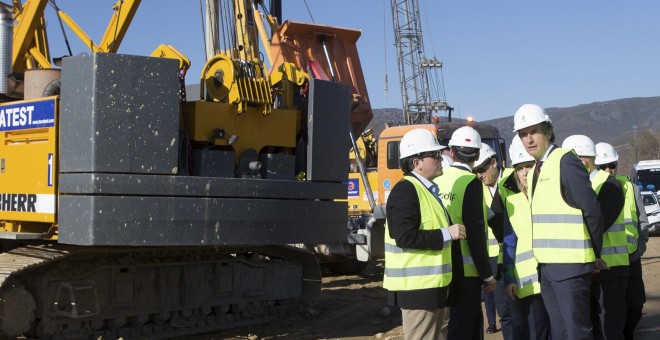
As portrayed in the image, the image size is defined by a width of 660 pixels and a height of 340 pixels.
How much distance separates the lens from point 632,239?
768cm

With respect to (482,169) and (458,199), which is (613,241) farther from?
(458,199)

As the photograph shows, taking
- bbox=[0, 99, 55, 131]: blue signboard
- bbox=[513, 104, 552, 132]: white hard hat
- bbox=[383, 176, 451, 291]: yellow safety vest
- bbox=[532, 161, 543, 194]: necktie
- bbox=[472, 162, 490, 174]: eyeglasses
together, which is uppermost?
bbox=[0, 99, 55, 131]: blue signboard

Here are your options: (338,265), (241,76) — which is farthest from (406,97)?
(241,76)

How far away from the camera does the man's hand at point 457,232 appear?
5.27 meters

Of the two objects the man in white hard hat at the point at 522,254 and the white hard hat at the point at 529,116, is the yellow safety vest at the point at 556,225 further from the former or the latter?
the man in white hard hat at the point at 522,254

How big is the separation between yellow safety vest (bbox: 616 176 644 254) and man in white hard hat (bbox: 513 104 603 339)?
7.35 ft

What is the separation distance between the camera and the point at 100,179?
7.59 meters

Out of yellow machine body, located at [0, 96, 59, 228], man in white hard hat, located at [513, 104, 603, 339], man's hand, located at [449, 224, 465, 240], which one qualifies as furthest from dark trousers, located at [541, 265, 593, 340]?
yellow machine body, located at [0, 96, 59, 228]

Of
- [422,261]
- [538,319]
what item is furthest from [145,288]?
[422,261]

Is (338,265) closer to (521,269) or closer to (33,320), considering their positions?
(33,320)

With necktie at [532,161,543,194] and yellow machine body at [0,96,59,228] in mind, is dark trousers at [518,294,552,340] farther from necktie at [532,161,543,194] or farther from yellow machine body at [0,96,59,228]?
yellow machine body at [0,96,59,228]

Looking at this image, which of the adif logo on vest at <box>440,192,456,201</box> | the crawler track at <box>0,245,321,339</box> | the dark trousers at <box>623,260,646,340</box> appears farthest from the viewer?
the crawler track at <box>0,245,321,339</box>

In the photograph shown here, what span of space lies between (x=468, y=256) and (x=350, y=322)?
496 cm

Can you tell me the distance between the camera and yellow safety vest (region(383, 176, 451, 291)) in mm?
5238
